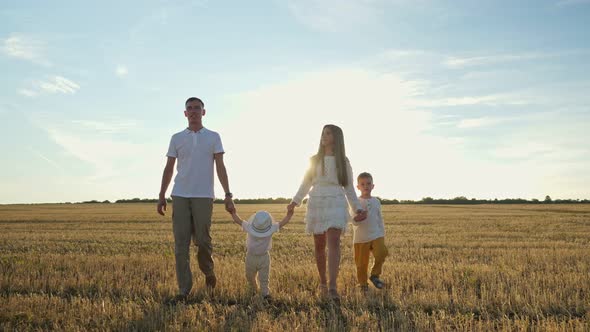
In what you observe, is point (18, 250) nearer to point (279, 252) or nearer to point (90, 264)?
point (90, 264)

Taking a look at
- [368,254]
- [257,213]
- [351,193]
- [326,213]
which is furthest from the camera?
[368,254]

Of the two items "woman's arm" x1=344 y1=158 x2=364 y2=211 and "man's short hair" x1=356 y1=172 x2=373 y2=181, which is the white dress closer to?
"woman's arm" x1=344 y1=158 x2=364 y2=211

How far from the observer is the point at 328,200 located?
20.6 feet

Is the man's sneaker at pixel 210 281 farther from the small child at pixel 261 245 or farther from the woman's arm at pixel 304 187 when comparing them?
the woman's arm at pixel 304 187

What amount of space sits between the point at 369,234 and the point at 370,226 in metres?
0.12

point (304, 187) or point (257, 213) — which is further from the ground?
point (304, 187)

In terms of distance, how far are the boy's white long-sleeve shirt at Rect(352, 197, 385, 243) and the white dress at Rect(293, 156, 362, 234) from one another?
85 cm

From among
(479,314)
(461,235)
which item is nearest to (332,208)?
(479,314)

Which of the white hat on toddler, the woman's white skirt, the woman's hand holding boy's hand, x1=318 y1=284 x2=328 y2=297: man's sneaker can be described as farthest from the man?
the woman's hand holding boy's hand

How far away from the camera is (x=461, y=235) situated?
16.6 m

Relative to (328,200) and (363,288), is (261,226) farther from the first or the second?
(363,288)

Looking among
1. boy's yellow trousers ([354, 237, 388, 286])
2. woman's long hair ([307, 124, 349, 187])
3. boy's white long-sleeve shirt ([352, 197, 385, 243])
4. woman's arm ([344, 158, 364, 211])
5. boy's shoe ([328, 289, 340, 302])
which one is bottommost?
boy's shoe ([328, 289, 340, 302])

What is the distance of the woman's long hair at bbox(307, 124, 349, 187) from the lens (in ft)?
20.6

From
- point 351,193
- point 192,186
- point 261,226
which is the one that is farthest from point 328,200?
point 192,186
